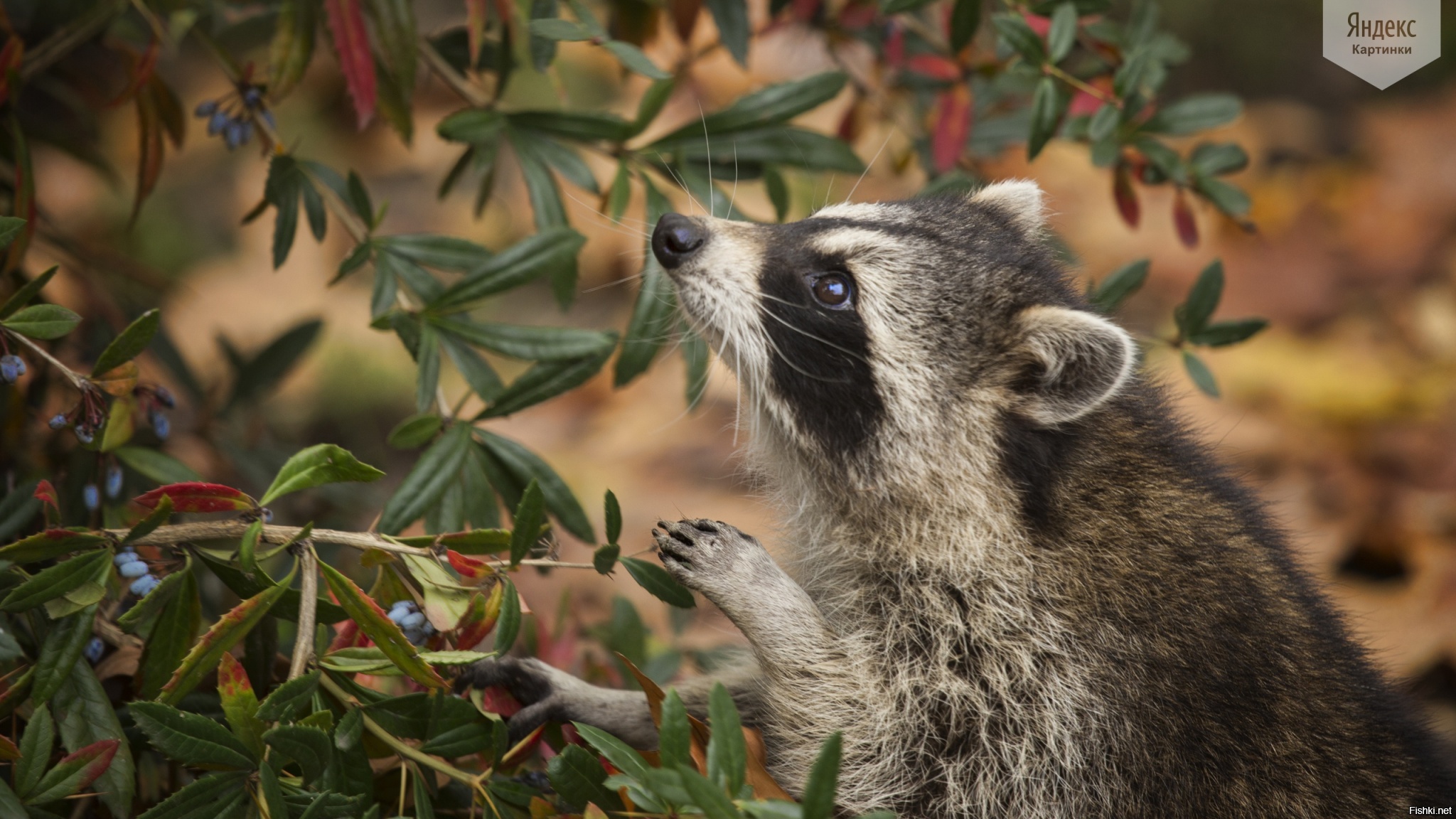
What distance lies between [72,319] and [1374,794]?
3.31 meters

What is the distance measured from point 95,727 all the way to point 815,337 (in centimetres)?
203

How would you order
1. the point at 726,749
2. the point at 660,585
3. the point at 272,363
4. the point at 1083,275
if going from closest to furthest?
the point at 726,749
the point at 660,585
the point at 272,363
the point at 1083,275

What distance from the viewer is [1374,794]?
114 inches

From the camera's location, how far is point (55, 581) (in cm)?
223

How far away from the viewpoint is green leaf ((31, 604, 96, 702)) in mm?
2324

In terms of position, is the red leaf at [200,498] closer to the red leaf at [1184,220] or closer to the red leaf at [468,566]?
the red leaf at [468,566]

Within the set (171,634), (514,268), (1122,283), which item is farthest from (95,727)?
(1122,283)

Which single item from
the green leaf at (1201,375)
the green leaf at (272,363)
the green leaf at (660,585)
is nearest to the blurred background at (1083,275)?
the green leaf at (272,363)

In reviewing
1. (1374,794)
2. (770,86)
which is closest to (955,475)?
(1374,794)

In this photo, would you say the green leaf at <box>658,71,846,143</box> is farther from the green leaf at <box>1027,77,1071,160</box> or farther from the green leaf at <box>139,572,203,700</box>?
the green leaf at <box>139,572,203,700</box>

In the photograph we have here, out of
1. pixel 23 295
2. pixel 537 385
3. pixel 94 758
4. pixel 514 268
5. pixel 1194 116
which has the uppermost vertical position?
pixel 1194 116

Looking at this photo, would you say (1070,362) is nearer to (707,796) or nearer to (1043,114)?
(1043,114)

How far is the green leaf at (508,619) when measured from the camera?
2451 mm

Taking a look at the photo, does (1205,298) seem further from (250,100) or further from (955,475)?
(250,100)
